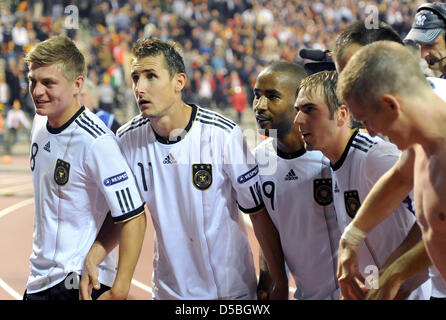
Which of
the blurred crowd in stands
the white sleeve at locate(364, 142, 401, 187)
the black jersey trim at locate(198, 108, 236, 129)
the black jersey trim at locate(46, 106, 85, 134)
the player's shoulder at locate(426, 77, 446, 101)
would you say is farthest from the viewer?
the blurred crowd in stands

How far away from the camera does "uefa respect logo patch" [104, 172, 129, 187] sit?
3299 millimetres

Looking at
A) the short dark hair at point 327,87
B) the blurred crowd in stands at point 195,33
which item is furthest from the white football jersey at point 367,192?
the blurred crowd in stands at point 195,33

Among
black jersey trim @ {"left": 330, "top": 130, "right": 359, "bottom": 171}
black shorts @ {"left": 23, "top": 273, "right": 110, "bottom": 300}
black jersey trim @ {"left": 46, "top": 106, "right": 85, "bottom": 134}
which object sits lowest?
black shorts @ {"left": 23, "top": 273, "right": 110, "bottom": 300}

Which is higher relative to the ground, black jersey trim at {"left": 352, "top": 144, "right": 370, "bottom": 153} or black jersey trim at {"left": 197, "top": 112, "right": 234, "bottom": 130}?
black jersey trim at {"left": 197, "top": 112, "right": 234, "bottom": 130}

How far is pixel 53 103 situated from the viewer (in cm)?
344

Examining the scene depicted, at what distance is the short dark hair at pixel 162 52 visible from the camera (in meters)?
3.56

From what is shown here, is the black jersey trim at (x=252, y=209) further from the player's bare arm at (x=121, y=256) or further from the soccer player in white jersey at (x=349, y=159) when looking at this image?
the player's bare arm at (x=121, y=256)

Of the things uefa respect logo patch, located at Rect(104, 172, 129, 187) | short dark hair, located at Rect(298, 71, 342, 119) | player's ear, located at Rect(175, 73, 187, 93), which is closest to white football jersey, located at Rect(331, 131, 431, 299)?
short dark hair, located at Rect(298, 71, 342, 119)

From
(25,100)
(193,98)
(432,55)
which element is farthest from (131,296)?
(193,98)

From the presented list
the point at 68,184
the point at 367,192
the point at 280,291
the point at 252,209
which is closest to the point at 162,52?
the point at 68,184

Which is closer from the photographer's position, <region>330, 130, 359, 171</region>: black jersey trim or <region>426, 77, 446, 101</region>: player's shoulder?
<region>426, 77, 446, 101</region>: player's shoulder

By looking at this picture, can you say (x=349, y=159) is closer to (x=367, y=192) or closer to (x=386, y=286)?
(x=367, y=192)

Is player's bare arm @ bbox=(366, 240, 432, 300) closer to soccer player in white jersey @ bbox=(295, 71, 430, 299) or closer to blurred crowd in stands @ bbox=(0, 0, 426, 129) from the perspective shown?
soccer player in white jersey @ bbox=(295, 71, 430, 299)
